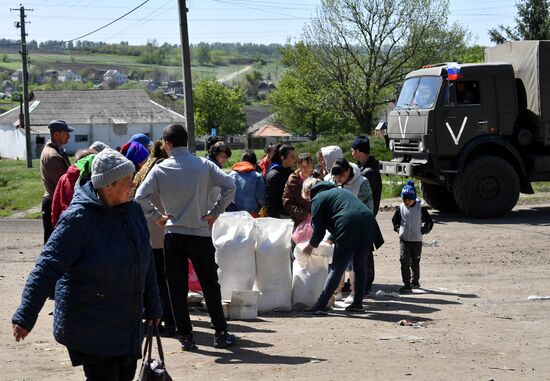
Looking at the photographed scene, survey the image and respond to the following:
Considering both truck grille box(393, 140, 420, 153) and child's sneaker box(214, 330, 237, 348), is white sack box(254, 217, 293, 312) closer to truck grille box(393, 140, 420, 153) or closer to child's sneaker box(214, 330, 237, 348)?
child's sneaker box(214, 330, 237, 348)

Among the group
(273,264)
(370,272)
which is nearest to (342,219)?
(273,264)

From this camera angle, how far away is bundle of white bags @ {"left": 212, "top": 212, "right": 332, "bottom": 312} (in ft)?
35.8

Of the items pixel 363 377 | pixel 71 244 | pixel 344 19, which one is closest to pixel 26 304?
pixel 71 244

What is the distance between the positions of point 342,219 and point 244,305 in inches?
52.7

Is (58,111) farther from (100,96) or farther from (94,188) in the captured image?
(94,188)

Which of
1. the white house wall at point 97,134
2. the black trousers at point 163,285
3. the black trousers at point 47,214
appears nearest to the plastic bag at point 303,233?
the black trousers at point 163,285

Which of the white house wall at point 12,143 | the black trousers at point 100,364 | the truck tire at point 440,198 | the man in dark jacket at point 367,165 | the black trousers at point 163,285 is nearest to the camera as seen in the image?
the black trousers at point 100,364

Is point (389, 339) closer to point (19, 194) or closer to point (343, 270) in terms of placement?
point (343, 270)

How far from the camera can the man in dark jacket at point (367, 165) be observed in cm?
1271

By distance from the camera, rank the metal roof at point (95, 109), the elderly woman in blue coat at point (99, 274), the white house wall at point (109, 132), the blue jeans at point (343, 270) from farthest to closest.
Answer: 1. the white house wall at point (109, 132)
2. the metal roof at point (95, 109)
3. the blue jeans at point (343, 270)
4. the elderly woman in blue coat at point (99, 274)

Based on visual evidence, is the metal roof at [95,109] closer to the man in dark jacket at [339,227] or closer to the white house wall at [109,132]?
the white house wall at [109,132]

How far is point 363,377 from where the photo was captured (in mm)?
8102

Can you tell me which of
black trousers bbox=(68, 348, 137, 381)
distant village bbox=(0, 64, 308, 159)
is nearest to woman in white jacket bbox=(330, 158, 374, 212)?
black trousers bbox=(68, 348, 137, 381)

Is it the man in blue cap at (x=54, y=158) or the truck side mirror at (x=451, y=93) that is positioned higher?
the truck side mirror at (x=451, y=93)
